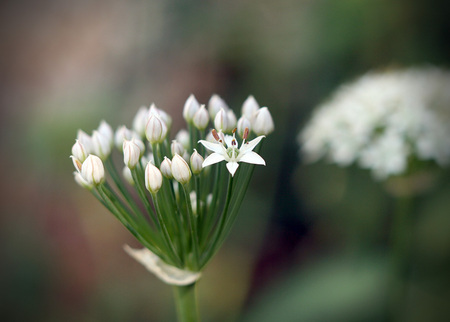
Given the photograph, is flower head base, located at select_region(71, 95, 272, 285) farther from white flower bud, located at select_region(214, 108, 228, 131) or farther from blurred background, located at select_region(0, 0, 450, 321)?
blurred background, located at select_region(0, 0, 450, 321)

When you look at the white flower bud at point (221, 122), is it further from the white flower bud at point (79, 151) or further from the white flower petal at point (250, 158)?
the white flower bud at point (79, 151)

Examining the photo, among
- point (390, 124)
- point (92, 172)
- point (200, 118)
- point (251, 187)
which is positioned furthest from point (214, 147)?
point (251, 187)

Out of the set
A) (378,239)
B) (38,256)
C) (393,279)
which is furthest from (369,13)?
(38,256)

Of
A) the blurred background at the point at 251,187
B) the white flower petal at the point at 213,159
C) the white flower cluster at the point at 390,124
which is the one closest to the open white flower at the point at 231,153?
the white flower petal at the point at 213,159

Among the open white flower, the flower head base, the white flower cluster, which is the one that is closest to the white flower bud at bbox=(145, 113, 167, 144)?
the flower head base

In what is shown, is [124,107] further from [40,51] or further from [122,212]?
[122,212]

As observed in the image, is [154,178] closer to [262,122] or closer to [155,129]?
[155,129]
